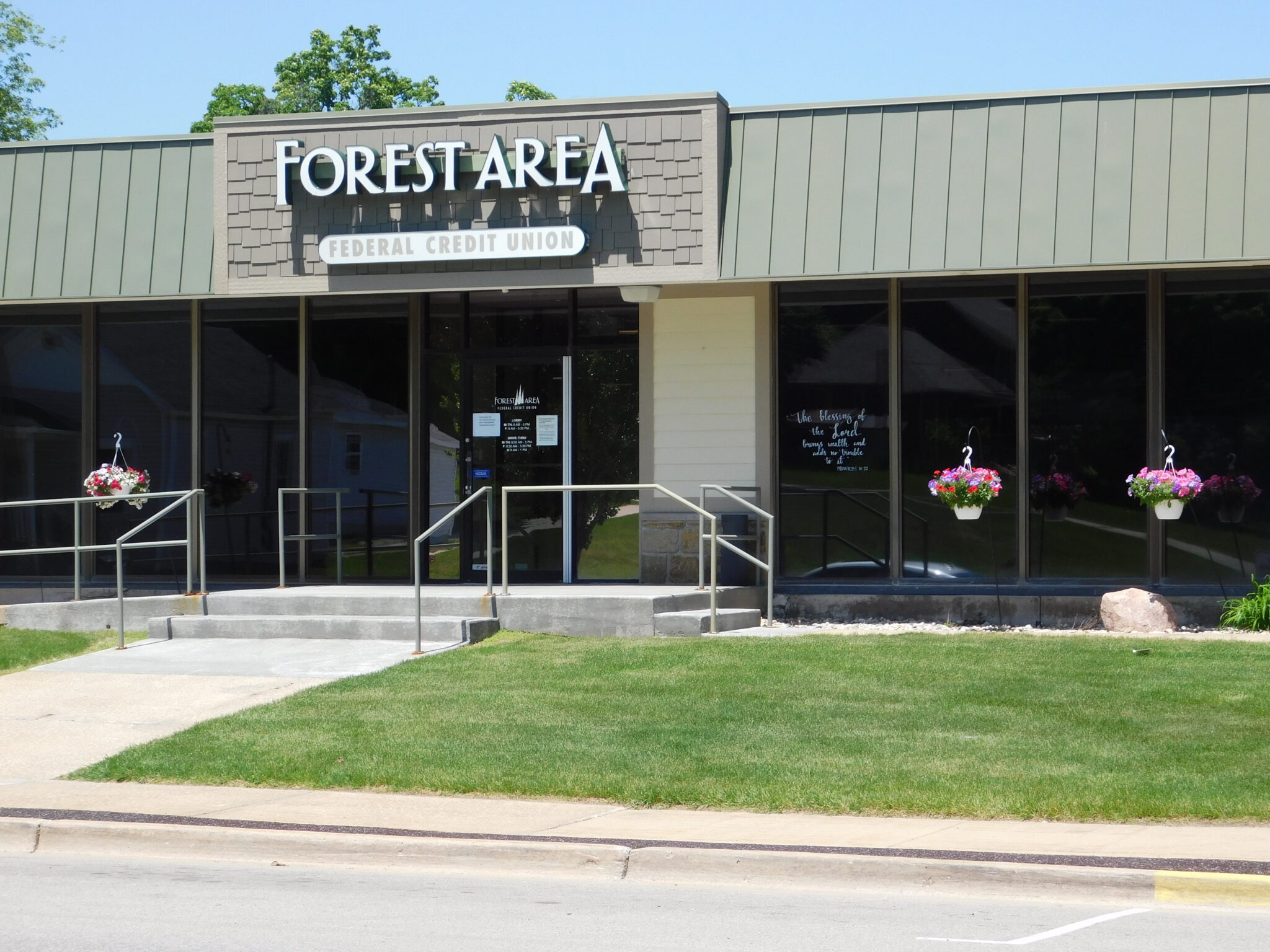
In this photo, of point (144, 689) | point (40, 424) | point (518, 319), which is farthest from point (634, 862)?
point (40, 424)

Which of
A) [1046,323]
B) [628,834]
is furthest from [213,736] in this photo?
[1046,323]

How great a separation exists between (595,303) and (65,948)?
37.3ft

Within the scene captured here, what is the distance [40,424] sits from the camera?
1741 cm

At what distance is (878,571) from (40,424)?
9762 millimetres

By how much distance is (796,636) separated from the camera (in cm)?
1348

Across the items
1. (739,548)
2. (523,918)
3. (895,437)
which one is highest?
(895,437)

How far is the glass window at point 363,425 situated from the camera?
663 inches

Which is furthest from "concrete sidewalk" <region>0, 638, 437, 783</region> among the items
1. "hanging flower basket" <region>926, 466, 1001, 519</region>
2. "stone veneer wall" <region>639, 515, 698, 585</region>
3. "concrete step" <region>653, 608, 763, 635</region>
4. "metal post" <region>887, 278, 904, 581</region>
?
"hanging flower basket" <region>926, 466, 1001, 519</region>

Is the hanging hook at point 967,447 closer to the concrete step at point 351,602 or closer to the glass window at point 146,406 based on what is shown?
the concrete step at point 351,602

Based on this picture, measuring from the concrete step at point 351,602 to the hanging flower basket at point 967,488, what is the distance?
4.54 m

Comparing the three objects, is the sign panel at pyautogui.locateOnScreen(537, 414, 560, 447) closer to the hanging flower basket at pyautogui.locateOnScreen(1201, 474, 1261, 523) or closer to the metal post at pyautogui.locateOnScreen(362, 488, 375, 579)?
the metal post at pyautogui.locateOnScreen(362, 488, 375, 579)

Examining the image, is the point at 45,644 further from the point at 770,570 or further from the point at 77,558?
the point at 770,570

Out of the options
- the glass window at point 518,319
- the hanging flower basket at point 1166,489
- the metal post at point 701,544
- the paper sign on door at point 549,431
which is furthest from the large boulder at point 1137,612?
the glass window at point 518,319

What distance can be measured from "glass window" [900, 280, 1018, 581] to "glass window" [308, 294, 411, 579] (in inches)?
219
